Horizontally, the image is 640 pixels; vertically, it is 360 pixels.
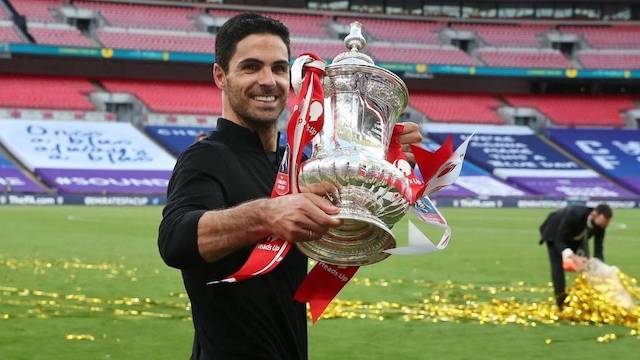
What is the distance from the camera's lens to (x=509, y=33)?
57.9 meters

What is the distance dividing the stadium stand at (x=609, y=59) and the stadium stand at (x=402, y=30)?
336 inches

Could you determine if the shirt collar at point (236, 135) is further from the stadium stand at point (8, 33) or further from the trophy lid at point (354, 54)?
the stadium stand at point (8, 33)

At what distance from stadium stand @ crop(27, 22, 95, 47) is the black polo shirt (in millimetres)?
44778

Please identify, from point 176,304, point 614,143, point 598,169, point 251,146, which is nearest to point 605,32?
point 614,143

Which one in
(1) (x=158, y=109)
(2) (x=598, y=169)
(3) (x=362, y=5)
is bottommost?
(2) (x=598, y=169)

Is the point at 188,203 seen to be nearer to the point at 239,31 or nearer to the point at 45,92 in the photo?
the point at 239,31

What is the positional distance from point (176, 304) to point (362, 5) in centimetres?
4786

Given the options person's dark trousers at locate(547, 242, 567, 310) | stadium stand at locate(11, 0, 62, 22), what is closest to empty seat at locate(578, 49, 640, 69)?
stadium stand at locate(11, 0, 62, 22)

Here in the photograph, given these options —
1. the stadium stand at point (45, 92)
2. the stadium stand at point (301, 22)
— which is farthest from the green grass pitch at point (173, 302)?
the stadium stand at point (301, 22)

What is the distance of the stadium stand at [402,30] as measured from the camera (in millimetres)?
55156

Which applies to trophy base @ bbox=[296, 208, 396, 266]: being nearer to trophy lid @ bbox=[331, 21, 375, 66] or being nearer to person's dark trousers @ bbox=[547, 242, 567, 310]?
trophy lid @ bbox=[331, 21, 375, 66]

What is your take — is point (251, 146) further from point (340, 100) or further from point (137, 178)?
point (137, 178)

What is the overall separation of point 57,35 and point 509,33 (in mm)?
26513

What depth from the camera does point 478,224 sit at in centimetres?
2786
